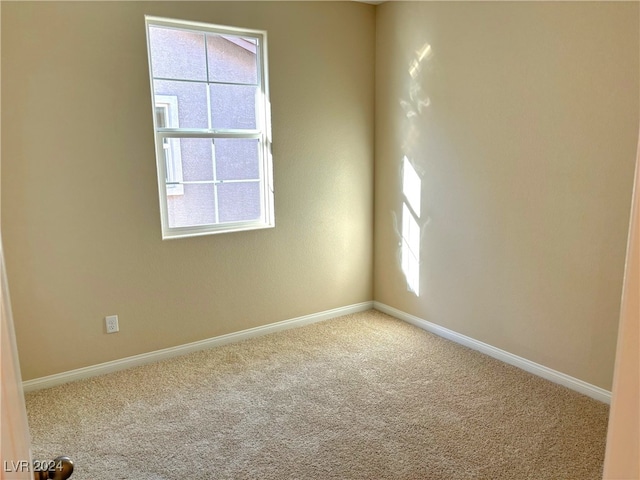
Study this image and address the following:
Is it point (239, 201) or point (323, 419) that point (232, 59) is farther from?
point (323, 419)

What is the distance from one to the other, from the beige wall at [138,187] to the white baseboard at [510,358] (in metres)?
0.65

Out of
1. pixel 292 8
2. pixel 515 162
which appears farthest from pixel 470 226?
pixel 292 8

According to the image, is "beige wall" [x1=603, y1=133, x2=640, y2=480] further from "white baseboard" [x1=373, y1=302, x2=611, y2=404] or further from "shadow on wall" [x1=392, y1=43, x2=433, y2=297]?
"shadow on wall" [x1=392, y1=43, x2=433, y2=297]

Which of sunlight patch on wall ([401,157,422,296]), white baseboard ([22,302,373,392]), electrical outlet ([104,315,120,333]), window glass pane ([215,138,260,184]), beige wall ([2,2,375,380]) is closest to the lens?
beige wall ([2,2,375,380])

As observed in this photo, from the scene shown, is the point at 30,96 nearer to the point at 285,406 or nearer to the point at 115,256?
the point at 115,256

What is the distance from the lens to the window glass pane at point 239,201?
3404 mm

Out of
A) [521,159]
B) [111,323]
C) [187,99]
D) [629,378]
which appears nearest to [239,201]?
[187,99]

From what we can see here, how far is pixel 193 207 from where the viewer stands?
3.29 m

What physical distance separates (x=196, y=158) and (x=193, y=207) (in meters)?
0.35

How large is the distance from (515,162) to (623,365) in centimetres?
258

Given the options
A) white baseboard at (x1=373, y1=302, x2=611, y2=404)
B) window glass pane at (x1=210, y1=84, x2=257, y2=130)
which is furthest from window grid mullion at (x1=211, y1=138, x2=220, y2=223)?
white baseboard at (x1=373, y1=302, x2=611, y2=404)

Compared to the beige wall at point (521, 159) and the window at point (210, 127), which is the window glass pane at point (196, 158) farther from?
the beige wall at point (521, 159)

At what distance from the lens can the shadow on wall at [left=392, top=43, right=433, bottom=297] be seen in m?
3.43

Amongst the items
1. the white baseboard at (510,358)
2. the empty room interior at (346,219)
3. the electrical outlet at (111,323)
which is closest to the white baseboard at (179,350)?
the empty room interior at (346,219)
